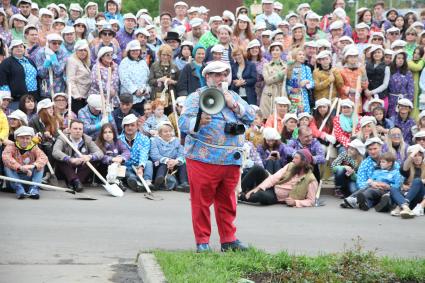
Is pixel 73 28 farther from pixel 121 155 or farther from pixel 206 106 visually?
pixel 206 106

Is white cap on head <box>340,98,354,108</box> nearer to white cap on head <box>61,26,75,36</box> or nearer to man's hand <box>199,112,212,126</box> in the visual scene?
white cap on head <box>61,26,75,36</box>

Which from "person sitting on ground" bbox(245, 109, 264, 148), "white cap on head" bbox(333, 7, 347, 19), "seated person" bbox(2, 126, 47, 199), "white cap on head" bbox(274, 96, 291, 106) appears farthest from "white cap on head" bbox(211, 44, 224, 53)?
"white cap on head" bbox(333, 7, 347, 19)

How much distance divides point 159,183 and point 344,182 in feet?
9.04

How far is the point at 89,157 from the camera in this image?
14766 millimetres

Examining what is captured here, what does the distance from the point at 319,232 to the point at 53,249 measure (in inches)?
131

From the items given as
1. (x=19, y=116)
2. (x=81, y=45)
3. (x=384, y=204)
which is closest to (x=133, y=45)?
(x=81, y=45)

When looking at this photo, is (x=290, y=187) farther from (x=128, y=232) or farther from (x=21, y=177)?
(x=21, y=177)

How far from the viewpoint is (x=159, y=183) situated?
15000mm

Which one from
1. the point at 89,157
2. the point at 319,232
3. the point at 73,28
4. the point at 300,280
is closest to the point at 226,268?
the point at 300,280

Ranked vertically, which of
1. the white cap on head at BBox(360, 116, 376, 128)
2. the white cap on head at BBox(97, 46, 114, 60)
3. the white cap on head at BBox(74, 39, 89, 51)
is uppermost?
the white cap on head at BBox(74, 39, 89, 51)

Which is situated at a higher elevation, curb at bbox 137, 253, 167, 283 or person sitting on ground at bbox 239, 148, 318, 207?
curb at bbox 137, 253, 167, 283

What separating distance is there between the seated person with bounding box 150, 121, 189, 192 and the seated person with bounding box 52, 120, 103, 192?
0.90 metres

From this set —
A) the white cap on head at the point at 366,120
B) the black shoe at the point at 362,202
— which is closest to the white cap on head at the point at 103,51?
the white cap on head at the point at 366,120

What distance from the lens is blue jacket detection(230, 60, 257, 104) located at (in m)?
17.1
